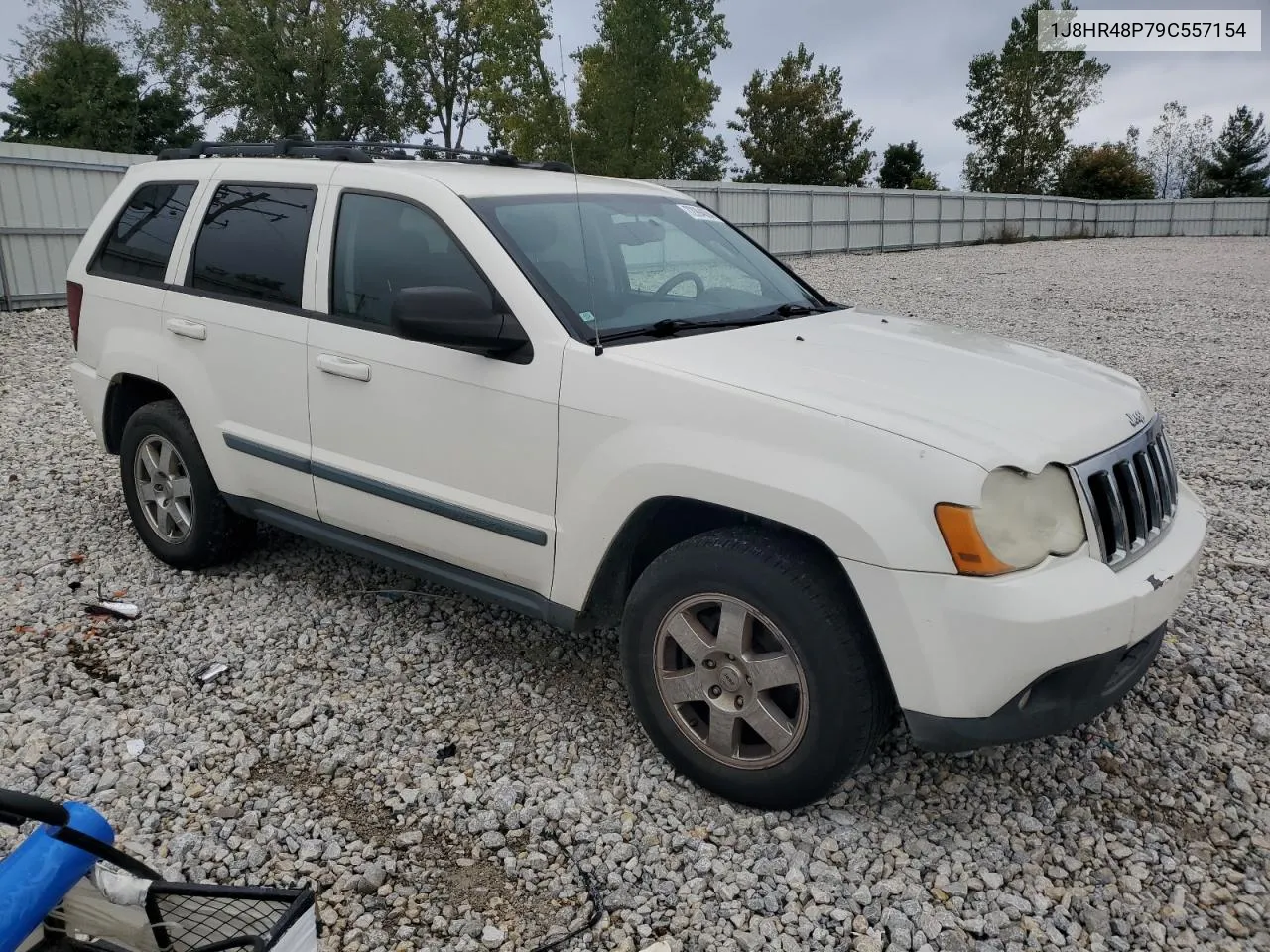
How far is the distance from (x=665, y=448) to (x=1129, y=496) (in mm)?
1342

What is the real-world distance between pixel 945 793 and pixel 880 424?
1.28 m

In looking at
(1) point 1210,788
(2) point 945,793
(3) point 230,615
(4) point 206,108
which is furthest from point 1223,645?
(4) point 206,108

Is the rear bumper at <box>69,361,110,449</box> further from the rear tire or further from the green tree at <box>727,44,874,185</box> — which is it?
the green tree at <box>727,44,874,185</box>

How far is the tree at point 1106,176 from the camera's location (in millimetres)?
47938

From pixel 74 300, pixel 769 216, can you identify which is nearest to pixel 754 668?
pixel 74 300

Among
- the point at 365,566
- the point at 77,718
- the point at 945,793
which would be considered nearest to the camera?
the point at 945,793

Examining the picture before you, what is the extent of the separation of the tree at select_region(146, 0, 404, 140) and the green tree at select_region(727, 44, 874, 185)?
1887cm

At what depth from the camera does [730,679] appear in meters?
2.92

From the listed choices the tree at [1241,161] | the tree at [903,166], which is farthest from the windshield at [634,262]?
the tree at [1241,161]

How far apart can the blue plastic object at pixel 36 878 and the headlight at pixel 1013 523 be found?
200 cm

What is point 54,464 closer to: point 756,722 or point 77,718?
point 77,718

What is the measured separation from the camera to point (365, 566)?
4.94 metres

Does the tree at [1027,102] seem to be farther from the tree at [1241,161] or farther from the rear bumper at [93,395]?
the rear bumper at [93,395]

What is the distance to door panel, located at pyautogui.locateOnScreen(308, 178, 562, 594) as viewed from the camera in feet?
10.8
